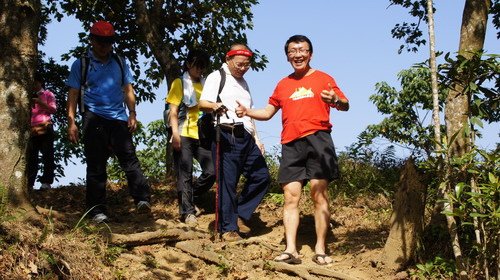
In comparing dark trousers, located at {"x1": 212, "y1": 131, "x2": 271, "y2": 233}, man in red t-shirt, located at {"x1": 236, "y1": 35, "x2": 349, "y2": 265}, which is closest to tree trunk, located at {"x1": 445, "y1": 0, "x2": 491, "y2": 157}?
man in red t-shirt, located at {"x1": 236, "y1": 35, "x2": 349, "y2": 265}

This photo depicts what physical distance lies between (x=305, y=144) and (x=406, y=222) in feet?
3.93

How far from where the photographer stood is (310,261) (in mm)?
6203

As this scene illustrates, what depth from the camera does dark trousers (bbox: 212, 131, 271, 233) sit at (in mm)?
6645

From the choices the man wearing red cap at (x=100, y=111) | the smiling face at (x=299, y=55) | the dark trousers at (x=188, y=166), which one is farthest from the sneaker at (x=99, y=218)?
the smiling face at (x=299, y=55)

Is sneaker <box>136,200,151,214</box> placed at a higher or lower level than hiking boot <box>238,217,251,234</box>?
higher

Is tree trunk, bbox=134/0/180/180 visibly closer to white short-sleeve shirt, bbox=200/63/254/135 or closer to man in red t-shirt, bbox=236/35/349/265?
white short-sleeve shirt, bbox=200/63/254/135

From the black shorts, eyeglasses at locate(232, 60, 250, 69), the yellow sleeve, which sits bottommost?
the black shorts

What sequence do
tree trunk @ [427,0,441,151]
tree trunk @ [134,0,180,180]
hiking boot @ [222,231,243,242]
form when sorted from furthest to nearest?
1. tree trunk @ [134,0,180,180]
2. hiking boot @ [222,231,243,242]
3. tree trunk @ [427,0,441,151]

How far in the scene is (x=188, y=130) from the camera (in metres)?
7.19

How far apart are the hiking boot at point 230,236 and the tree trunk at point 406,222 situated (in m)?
1.54

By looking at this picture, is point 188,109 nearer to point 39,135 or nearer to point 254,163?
point 254,163

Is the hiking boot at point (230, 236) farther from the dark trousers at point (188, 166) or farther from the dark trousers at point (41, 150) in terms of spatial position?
the dark trousers at point (41, 150)

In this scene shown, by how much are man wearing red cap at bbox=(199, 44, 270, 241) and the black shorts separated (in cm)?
73

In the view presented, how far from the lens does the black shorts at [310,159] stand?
597 centimetres
